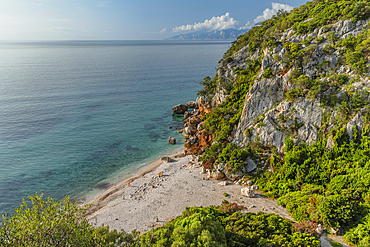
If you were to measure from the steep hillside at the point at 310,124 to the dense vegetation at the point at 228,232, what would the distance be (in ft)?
18.5

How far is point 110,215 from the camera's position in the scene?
3388 centimetres

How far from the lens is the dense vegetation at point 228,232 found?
57.9 ft

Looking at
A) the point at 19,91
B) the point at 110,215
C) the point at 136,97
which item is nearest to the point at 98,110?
the point at 136,97

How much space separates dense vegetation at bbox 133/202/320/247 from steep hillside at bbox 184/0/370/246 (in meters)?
5.64

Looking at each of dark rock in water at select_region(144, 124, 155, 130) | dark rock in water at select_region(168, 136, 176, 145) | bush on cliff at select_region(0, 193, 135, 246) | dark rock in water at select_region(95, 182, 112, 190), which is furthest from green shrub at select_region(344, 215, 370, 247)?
dark rock in water at select_region(144, 124, 155, 130)

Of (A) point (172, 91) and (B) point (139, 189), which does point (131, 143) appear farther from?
(A) point (172, 91)

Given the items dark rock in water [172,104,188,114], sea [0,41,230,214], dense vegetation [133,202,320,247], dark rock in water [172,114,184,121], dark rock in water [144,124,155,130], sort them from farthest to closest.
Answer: dark rock in water [172,104,188,114] < dark rock in water [172,114,184,121] < dark rock in water [144,124,155,130] < sea [0,41,230,214] < dense vegetation [133,202,320,247]

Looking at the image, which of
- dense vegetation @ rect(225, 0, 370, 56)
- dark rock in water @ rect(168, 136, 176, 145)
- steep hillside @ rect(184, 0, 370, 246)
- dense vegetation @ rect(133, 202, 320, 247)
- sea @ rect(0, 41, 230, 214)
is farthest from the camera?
dark rock in water @ rect(168, 136, 176, 145)

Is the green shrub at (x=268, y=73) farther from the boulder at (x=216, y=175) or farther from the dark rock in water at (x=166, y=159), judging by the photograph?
the dark rock in water at (x=166, y=159)

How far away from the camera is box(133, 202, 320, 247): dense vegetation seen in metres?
17.6

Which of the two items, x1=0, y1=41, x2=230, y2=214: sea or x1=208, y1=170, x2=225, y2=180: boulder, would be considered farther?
x1=0, y1=41, x2=230, y2=214: sea

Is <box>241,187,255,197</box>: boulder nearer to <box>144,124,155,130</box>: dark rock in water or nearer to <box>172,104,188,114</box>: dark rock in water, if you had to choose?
<box>144,124,155,130</box>: dark rock in water

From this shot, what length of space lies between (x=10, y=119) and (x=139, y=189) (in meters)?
58.9

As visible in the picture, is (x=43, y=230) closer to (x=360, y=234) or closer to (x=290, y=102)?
(x=360, y=234)
